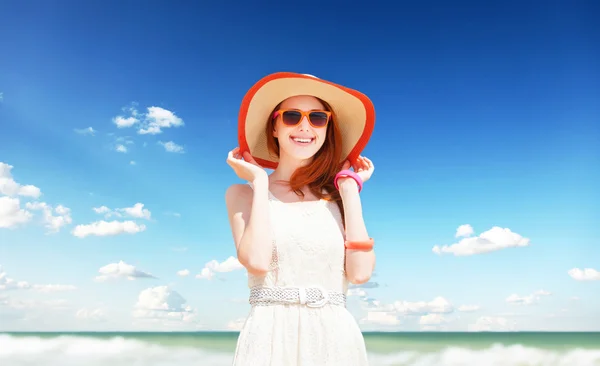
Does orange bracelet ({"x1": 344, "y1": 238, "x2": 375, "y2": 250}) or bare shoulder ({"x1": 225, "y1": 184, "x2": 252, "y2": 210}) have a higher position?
bare shoulder ({"x1": 225, "y1": 184, "x2": 252, "y2": 210})

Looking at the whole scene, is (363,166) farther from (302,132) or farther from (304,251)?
(304,251)

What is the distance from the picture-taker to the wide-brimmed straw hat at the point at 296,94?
3545 millimetres

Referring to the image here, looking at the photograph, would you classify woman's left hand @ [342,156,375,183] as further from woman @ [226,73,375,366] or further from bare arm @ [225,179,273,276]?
bare arm @ [225,179,273,276]

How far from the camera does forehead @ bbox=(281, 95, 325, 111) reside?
361 centimetres

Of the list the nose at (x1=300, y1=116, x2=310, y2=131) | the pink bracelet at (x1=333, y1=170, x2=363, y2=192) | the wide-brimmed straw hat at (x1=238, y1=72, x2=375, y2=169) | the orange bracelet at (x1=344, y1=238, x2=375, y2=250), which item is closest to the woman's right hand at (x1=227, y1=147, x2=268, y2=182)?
the wide-brimmed straw hat at (x1=238, y1=72, x2=375, y2=169)

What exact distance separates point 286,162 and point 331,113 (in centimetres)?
42

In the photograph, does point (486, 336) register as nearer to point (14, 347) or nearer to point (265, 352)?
point (14, 347)

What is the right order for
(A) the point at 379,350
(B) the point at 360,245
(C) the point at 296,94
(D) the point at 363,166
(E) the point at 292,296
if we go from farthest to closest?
(A) the point at 379,350
(D) the point at 363,166
(C) the point at 296,94
(B) the point at 360,245
(E) the point at 292,296

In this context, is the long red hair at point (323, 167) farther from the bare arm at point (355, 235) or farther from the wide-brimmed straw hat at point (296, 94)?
the bare arm at point (355, 235)

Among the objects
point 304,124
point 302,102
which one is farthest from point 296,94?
point 304,124

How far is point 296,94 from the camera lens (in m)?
3.61

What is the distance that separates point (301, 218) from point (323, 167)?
414mm

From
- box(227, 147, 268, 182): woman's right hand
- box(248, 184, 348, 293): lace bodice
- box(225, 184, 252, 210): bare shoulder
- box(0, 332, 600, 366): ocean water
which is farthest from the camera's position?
box(0, 332, 600, 366): ocean water

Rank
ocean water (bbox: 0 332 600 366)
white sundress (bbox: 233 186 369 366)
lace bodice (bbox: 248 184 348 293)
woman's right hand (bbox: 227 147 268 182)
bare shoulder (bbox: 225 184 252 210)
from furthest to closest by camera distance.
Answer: ocean water (bbox: 0 332 600 366) → bare shoulder (bbox: 225 184 252 210) → woman's right hand (bbox: 227 147 268 182) → lace bodice (bbox: 248 184 348 293) → white sundress (bbox: 233 186 369 366)
